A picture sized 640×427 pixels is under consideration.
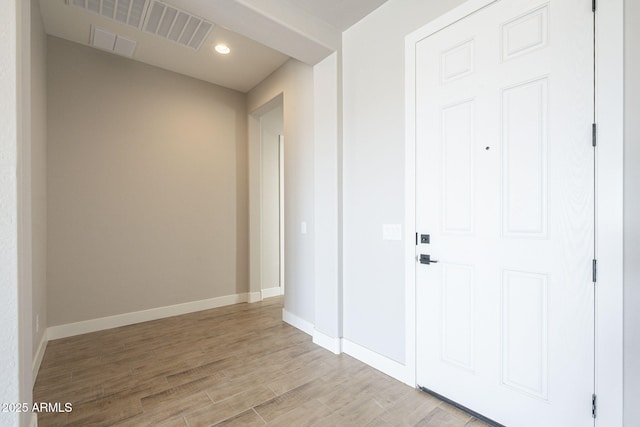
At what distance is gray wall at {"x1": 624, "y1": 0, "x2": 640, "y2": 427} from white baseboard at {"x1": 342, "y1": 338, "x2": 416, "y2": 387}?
1173mm

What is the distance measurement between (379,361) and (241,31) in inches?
114

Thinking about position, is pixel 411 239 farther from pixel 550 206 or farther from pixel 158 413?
pixel 158 413

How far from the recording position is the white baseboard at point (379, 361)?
7.10 ft

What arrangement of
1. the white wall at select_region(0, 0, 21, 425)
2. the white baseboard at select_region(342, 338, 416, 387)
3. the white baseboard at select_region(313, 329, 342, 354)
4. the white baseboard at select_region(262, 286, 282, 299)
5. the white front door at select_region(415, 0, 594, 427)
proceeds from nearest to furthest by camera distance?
the white wall at select_region(0, 0, 21, 425) < the white front door at select_region(415, 0, 594, 427) < the white baseboard at select_region(342, 338, 416, 387) < the white baseboard at select_region(313, 329, 342, 354) < the white baseboard at select_region(262, 286, 282, 299)

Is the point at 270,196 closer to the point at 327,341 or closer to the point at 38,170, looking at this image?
the point at 327,341

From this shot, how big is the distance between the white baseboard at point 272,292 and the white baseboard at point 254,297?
101mm

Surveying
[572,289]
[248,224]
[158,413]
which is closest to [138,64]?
[248,224]

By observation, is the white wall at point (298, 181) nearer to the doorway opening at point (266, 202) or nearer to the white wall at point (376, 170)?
the white wall at point (376, 170)

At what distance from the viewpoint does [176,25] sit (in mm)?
2701

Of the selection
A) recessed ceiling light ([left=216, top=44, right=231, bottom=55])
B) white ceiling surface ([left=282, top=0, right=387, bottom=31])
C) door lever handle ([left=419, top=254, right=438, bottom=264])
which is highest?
recessed ceiling light ([left=216, top=44, right=231, bottom=55])

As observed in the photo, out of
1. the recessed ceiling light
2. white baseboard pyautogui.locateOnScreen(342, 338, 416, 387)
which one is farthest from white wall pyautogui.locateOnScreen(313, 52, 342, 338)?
the recessed ceiling light

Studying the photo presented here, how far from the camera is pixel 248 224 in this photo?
4.40 m

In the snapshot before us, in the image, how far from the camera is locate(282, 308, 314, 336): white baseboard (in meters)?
3.14

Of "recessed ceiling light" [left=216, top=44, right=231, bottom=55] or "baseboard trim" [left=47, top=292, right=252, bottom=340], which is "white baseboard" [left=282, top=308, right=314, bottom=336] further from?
"recessed ceiling light" [left=216, top=44, right=231, bottom=55]
